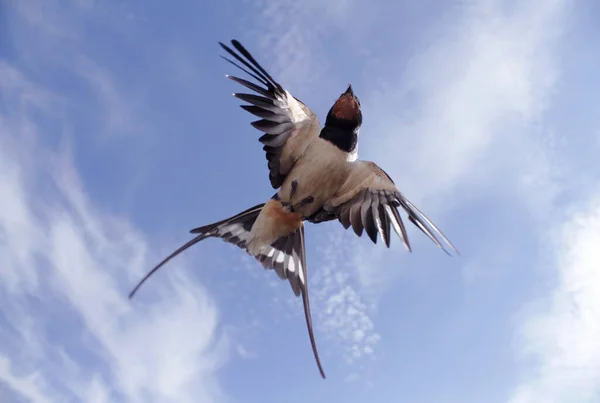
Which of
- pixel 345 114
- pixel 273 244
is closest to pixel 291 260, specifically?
pixel 273 244

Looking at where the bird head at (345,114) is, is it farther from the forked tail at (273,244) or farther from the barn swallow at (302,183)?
the forked tail at (273,244)

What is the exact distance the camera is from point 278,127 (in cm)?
561

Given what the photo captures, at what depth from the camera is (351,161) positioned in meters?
5.48

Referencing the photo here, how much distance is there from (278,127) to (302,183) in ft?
2.18

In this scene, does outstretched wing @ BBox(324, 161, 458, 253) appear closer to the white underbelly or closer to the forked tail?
the white underbelly

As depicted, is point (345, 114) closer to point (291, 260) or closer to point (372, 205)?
point (372, 205)

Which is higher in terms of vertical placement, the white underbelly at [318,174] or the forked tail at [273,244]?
the white underbelly at [318,174]

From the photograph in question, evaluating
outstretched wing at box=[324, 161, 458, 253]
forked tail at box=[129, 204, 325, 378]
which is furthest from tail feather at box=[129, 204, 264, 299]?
outstretched wing at box=[324, 161, 458, 253]

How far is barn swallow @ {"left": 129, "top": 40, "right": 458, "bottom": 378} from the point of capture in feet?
17.6

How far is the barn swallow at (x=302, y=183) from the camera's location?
17.6 feet

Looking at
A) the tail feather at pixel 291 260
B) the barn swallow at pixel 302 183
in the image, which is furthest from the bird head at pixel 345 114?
the tail feather at pixel 291 260

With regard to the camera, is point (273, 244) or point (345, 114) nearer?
point (345, 114)

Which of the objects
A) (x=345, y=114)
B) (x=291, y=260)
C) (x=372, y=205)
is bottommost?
(x=291, y=260)

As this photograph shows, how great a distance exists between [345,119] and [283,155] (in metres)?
0.74
